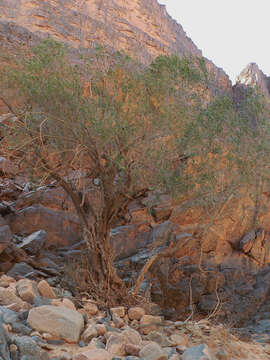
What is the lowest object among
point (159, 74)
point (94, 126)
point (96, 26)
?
point (94, 126)

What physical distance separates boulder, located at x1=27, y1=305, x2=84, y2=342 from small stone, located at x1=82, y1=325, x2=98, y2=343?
0.42ft

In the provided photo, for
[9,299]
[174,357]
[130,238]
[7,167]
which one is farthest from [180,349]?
[7,167]

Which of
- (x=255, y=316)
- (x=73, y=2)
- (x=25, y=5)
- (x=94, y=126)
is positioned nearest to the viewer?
(x=94, y=126)

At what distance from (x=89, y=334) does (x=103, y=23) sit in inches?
2274

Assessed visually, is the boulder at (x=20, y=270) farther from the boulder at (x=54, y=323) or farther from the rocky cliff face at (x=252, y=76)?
the rocky cliff face at (x=252, y=76)

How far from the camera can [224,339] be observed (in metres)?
7.05

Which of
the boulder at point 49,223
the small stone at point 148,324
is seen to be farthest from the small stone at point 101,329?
the boulder at point 49,223

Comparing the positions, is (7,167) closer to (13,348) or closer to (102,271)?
(102,271)

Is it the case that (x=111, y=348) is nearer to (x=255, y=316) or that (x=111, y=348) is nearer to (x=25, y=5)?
(x=255, y=316)

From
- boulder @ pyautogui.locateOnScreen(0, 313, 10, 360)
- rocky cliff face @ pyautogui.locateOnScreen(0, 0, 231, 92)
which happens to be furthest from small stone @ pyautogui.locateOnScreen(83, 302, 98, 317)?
rocky cliff face @ pyautogui.locateOnScreen(0, 0, 231, 92)

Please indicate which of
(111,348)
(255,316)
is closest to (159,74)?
(111,348)

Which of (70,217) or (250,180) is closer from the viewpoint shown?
(250,180)

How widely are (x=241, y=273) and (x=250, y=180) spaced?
8.24 meters

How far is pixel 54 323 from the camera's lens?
16.0ft
